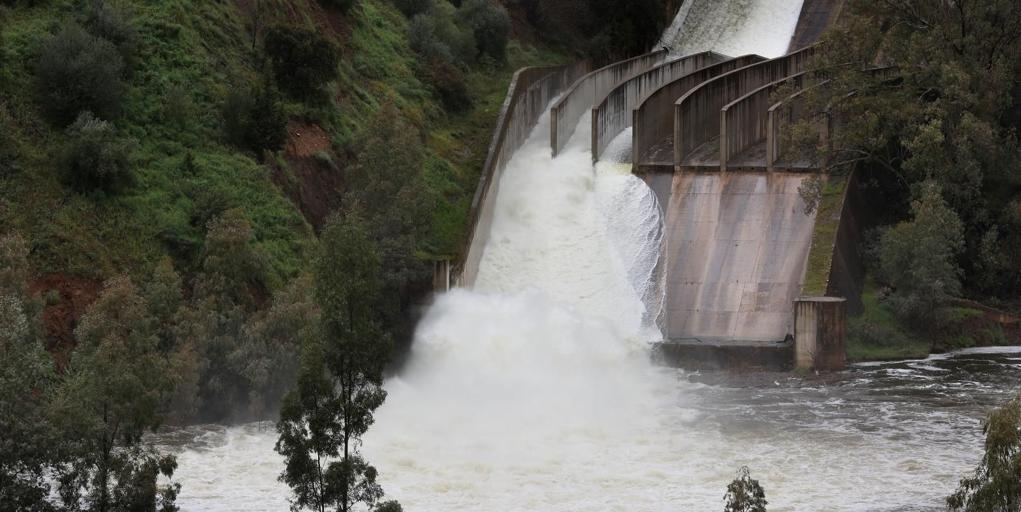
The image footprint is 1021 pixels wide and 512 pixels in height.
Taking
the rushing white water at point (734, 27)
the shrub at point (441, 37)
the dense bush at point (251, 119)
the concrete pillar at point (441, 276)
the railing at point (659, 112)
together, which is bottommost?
the concrete pillar at point (441, 276)

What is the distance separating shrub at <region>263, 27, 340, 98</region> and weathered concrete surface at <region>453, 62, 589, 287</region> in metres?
5.39

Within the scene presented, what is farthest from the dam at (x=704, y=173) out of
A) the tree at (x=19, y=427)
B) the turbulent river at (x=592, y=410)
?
the tree at (x=19, y=427)

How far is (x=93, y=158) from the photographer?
112ft

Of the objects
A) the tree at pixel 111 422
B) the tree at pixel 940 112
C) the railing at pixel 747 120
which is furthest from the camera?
the railing at pixel 747 120

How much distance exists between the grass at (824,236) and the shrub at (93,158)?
56.5ft

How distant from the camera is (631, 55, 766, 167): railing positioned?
149 feet

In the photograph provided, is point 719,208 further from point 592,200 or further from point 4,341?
point 4,341

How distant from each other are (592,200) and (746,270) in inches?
227

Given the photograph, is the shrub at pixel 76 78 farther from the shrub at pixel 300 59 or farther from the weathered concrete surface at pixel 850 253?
the weathered concrete surface at pixel 850 253

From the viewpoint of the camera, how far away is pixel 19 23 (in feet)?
125

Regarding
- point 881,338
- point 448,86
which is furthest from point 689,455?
point 448,86

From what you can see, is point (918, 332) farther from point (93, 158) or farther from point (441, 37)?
point (93, 158)

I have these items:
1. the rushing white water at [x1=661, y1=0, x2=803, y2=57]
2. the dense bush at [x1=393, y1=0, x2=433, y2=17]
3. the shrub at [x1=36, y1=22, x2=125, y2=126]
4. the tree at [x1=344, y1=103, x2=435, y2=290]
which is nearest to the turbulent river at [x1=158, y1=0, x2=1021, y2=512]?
the tree at [x1=344, y1=103, x2=435, y2=290]

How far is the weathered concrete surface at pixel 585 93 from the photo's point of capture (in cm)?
4726
